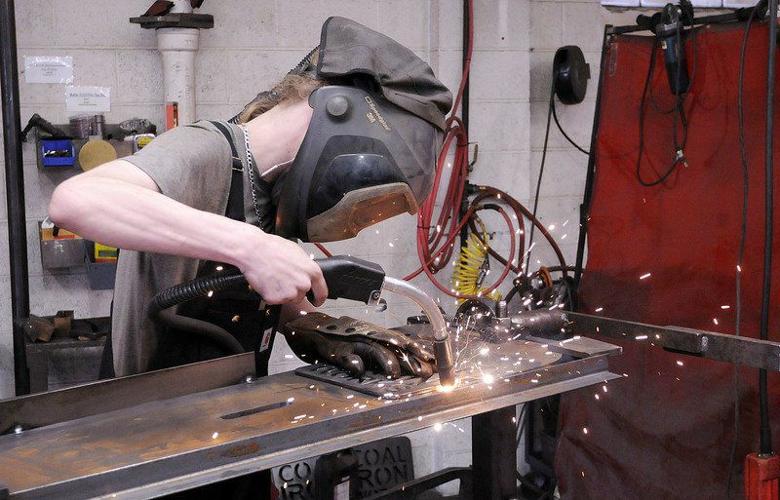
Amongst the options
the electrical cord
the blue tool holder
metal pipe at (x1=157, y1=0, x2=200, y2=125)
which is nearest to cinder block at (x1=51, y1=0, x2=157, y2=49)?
metal pipe at (x1=157, y1=0, x2=200, y2=125)

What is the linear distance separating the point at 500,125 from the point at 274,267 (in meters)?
2.37

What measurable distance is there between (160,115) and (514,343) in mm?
1867

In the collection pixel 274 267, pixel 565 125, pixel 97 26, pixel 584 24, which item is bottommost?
pixel 274 267

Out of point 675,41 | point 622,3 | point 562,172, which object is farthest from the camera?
point 562,172

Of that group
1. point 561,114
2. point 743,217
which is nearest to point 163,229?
point 743,217

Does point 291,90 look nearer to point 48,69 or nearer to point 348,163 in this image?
point 348,163

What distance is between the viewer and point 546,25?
384 cm

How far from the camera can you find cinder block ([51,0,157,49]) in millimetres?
3166

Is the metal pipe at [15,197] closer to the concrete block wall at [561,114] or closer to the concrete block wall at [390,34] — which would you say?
the concrete block wall at [390,34]

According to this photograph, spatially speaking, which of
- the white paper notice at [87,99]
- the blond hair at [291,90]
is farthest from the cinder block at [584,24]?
the blond hair at [291,90]

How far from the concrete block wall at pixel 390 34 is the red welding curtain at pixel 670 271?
0.71 metres

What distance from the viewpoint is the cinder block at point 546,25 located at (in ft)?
12.5

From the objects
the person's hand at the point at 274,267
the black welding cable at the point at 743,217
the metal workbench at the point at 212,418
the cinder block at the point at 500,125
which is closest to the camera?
the metal workbench at the point at 212,418

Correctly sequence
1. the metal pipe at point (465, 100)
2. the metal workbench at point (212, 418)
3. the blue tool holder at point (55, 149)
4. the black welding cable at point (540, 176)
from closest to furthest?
1. the metal workbench at point (212, 418)
2. the blue tool holder at point (55, 149)
3. the metal pipe at point (465, 100)
4. the black welding cable at point (540, 176)
